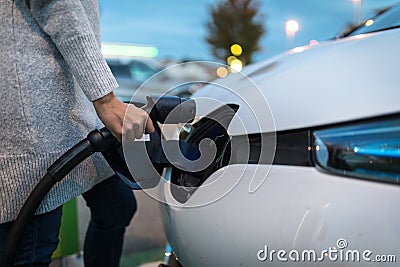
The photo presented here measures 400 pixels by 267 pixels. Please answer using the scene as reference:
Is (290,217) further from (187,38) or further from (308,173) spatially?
(187,38)

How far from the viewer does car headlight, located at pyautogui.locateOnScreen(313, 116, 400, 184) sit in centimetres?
111

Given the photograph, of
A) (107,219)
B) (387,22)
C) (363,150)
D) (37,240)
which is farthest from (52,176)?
(387,22)

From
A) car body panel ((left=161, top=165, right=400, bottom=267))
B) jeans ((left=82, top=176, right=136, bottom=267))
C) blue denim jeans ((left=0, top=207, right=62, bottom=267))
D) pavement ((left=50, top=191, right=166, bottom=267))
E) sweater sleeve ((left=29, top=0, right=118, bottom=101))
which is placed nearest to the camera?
car body panel ((left=161, top=165, right=400, bottom=267))

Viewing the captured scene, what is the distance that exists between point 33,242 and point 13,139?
31cm

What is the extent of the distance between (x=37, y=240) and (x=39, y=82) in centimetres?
46

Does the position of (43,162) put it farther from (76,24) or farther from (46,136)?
(76,24)

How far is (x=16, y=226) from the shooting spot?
4.27 ft

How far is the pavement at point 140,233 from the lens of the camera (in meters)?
2.93

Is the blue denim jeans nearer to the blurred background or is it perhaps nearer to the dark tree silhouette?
the blurred background

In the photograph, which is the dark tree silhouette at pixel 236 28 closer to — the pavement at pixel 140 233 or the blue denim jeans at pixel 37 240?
the pavement at pixel 140 233

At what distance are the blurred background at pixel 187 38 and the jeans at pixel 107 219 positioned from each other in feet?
1.30

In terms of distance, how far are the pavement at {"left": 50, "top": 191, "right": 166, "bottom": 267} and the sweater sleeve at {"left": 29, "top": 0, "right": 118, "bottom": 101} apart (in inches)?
64.6

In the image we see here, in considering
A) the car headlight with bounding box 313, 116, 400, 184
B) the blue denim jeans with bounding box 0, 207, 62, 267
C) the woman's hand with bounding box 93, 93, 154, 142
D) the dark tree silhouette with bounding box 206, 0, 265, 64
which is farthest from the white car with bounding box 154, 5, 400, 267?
the dark tree silhouette with bounding box 206, 0, 265, 64

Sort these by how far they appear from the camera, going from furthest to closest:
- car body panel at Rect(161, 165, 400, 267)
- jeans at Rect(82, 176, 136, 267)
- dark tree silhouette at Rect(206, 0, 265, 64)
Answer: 1. dark tree silhouette at Rect(206, 0, 265, 64)
2. jeans at Rect(82, 176, 136, 267)
3. car body panel at Rect(161, 165, 400, 267)
